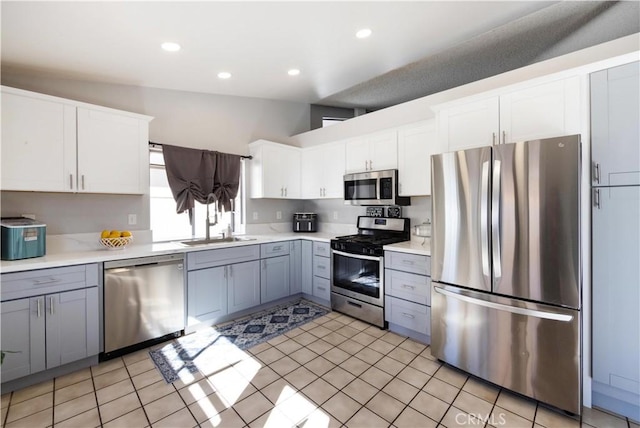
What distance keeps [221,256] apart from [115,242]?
37.6 inches

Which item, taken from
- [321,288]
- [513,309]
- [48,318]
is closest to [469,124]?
[513,309]

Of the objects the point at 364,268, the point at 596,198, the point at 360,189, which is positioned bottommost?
the point at 364,268

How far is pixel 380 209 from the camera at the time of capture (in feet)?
11.7

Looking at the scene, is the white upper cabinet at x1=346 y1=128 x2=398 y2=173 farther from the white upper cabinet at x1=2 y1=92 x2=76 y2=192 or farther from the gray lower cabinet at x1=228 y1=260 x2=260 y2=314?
the white upper cabinet at x1=2 y1=92 x2=76 y2=192

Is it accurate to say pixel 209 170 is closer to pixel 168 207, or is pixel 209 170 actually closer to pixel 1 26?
pixel 168 207

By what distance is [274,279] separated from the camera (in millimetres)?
3496

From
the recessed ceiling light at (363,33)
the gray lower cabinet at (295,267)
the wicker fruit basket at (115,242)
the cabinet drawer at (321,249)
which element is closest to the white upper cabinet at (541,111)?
the recessed ceiling light at (363,33)

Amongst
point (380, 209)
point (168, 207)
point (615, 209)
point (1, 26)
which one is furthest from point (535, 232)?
point (1, 26)

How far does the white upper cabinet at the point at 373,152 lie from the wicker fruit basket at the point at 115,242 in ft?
8.33

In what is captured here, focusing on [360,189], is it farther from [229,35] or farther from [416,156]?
[229,35]

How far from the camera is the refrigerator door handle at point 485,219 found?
1.95m

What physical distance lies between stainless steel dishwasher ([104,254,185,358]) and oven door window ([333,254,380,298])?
5.49ft

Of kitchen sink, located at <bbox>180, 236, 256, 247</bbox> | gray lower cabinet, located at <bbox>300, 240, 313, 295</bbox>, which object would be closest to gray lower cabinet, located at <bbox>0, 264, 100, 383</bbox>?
kitchen sink, located at <bbox>180, 236, 256, 247</bbox>

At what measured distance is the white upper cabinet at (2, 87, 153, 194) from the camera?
216cm
